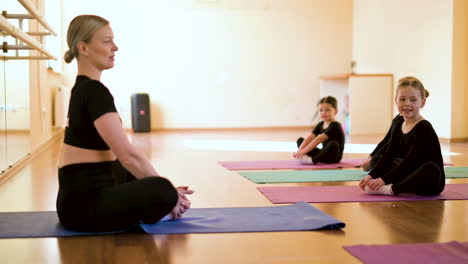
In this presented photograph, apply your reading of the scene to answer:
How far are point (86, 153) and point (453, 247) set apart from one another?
1.27 metres

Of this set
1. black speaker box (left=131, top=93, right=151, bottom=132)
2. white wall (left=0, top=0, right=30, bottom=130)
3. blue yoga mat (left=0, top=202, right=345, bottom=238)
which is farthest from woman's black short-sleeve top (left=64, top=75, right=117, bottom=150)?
black speaker box (left=131, top=93, right=151, bottom=132)

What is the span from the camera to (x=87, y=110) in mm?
1845

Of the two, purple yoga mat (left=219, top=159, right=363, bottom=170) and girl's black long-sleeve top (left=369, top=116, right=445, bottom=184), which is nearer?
girl's black long-sleeve top (left=369, top=116, right=445, bottom=184)

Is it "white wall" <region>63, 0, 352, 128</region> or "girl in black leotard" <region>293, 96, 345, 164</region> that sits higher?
"white wall" <region>63, 0, 352, 128</region>

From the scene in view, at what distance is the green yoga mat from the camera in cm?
331

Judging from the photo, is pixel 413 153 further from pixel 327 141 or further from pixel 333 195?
pixel 327 141

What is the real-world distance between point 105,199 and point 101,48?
54cm

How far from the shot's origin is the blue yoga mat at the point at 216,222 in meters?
1.95

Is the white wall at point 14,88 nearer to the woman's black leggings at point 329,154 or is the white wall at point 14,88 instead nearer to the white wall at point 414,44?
the woman's black leggings at point 329,154

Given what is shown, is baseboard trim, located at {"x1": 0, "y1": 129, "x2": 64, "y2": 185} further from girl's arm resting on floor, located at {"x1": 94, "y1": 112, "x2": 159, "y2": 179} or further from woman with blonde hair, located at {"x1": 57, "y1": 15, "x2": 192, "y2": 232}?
girl's arm resting on floor, located at {"x1": 94, "y1": 112, "x2": 159, "y2": 179}

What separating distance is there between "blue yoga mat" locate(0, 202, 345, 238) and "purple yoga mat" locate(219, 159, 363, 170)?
159 cm

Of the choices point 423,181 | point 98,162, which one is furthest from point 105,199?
point 423,181

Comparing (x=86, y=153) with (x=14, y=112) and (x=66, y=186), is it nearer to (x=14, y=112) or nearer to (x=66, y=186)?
(x=66, y=186)

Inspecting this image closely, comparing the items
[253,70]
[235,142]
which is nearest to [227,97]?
[253,70]
